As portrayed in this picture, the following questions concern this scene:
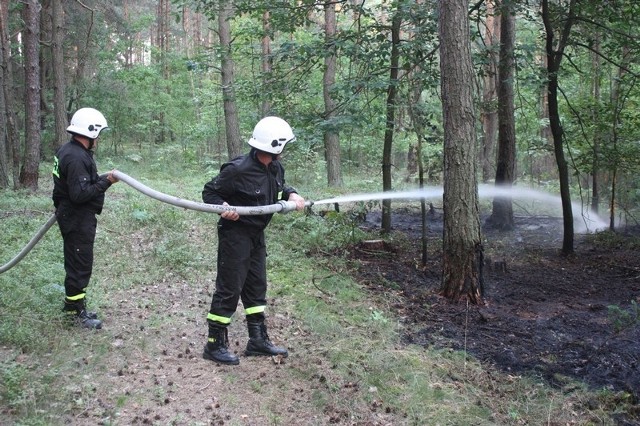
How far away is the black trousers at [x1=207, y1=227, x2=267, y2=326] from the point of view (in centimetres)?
505

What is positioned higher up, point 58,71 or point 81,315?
point 58,71

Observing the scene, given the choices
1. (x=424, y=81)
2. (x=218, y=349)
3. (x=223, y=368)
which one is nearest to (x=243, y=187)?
(x=218, y=349)

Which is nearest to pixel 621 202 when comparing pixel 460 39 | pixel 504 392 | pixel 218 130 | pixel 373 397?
pixel 460 39

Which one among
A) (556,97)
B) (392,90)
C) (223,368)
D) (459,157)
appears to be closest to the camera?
(223,368)

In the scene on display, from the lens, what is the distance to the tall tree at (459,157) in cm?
727

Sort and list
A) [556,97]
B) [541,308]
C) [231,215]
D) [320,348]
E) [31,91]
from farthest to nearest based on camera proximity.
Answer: [31,91], [556,97], [541,308], [320,348], [231,215]

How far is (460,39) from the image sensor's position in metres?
7.26

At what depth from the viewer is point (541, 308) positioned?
754cm

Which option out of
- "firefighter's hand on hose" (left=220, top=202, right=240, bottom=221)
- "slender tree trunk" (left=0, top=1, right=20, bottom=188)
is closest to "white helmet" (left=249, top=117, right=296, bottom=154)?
"firefighter's hand on hose" (left=220, top=202, right=240, bottom=221)

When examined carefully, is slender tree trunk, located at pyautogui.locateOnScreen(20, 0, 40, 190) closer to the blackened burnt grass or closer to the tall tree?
the blackened burnt grass

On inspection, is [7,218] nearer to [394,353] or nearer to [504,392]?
[394,353]

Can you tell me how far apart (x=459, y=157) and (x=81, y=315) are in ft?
16.8

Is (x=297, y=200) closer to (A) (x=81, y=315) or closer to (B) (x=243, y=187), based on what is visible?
(B) (x=243, y=187)

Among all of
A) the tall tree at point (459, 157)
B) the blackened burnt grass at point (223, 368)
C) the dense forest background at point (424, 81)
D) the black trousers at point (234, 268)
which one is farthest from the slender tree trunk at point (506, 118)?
the black trousers at point (234, 268)
